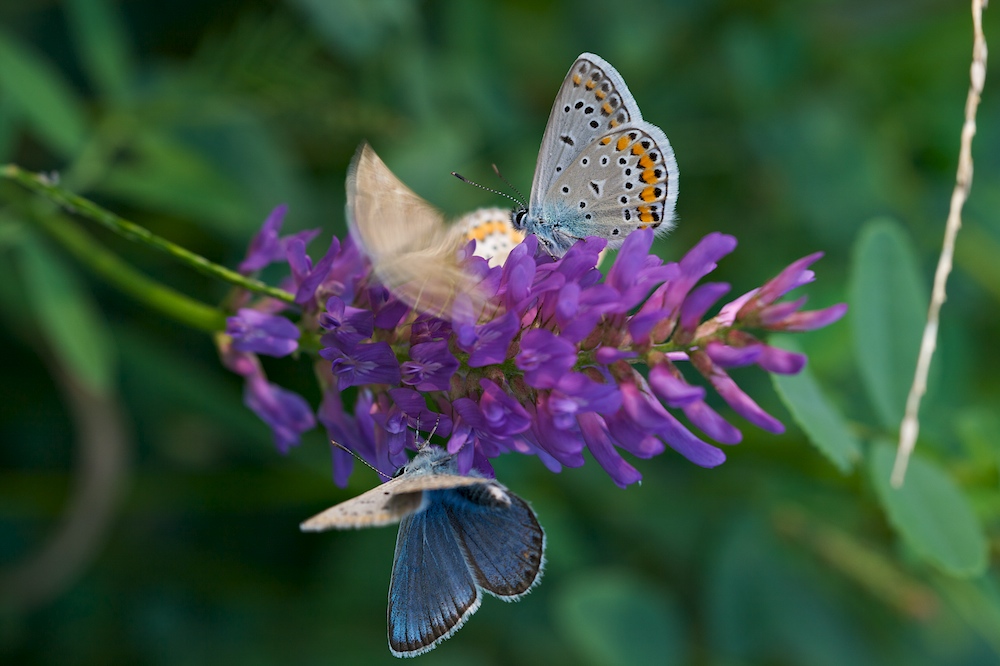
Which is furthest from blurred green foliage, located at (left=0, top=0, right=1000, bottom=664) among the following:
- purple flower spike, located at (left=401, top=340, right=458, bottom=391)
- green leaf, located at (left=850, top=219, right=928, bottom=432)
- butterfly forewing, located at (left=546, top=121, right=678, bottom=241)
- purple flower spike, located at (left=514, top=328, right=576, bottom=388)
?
purple flower spike, located at (left=514, top=328, right=576, bottom=388)

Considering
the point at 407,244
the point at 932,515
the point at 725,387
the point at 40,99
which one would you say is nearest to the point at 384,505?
the point at 407,244

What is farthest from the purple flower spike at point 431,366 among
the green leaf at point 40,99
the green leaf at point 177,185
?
the green leaf at point 40,99

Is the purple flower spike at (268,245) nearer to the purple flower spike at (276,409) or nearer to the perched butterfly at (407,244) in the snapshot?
the purple flower spike at (276,409)

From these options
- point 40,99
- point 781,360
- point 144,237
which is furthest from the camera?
point 40,99

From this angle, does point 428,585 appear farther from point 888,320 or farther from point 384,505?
point 888,320

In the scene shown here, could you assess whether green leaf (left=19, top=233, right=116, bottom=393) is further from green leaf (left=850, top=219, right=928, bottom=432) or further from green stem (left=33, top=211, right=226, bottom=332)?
green leaf (left=850, top=219, right=928, bottom=432)

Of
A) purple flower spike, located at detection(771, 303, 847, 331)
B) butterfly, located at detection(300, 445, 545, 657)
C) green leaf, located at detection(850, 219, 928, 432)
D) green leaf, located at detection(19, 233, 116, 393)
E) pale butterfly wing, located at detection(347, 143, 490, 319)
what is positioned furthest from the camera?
green leaf, located at detection(19, 233, 116, 393)
